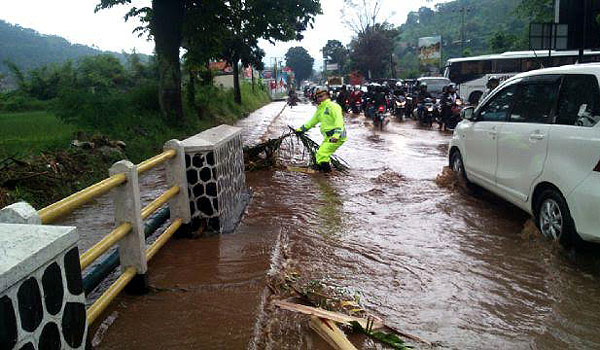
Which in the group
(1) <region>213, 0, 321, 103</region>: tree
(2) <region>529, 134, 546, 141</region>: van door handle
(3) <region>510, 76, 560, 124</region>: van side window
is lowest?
(2) <region>529, 134, 546, 141</region>: van door handle

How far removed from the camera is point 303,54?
113562 millimetres

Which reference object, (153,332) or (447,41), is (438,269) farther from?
(447,41)

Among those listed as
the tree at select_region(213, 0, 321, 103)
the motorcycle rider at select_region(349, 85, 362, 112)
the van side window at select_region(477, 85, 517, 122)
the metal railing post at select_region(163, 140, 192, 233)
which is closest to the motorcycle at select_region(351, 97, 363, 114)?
the motorcycle rider at select_region(349, 85, 362, 112)

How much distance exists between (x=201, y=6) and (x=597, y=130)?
446 inches

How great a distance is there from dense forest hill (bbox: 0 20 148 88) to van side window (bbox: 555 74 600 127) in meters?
58.2

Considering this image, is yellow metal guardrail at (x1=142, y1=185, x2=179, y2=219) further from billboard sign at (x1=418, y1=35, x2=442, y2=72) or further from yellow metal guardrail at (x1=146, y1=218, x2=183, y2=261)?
billboard sign at (x1=418, y1=35, x2=442, y2=72)

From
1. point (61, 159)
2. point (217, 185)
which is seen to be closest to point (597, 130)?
point (217, 185)

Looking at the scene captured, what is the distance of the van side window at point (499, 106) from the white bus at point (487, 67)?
62.1 feet

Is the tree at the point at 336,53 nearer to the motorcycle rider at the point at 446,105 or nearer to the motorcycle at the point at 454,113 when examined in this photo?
the motorcycle rider at the point at 446,105

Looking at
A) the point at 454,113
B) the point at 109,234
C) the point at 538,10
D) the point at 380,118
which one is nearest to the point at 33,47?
the point at 538,10

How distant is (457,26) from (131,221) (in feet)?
292

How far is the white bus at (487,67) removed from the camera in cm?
2410

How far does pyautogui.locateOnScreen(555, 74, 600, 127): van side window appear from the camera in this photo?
427 cm

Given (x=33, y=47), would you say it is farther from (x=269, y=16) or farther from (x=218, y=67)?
(x=269, y=16)
